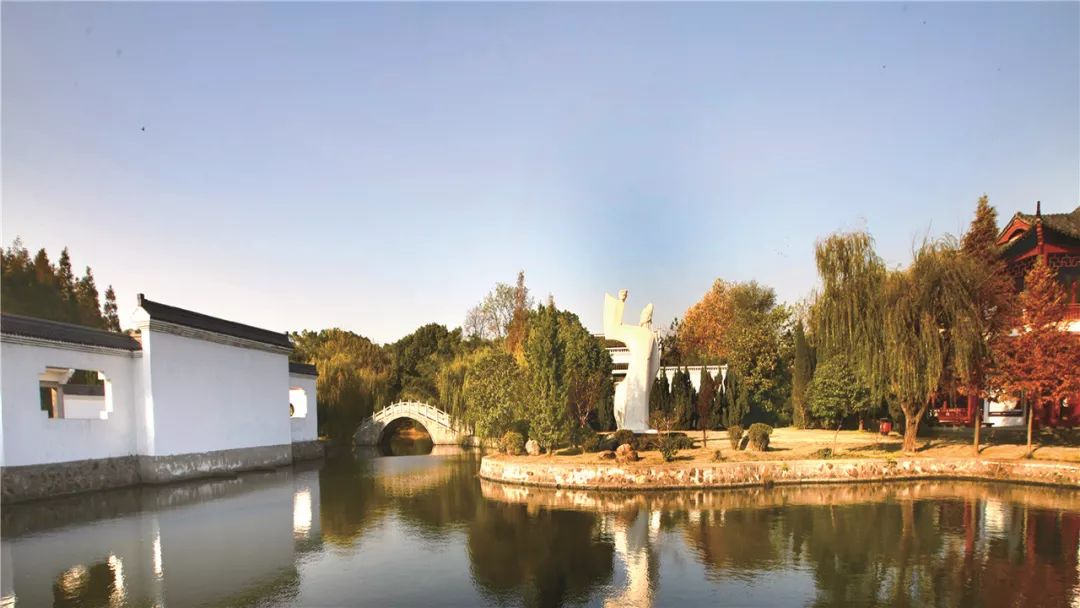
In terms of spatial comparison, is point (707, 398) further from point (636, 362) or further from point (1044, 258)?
point (1044, 258)

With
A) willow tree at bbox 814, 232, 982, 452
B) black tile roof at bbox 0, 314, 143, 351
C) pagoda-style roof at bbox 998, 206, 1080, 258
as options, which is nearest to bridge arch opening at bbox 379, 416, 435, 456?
black tile roof at bbox 0, 314, 143, 351

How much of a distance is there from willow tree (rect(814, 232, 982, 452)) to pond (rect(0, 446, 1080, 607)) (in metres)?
2.95

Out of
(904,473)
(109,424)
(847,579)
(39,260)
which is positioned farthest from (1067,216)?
(39,260)

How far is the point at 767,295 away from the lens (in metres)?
46.4

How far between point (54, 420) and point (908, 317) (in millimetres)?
22797

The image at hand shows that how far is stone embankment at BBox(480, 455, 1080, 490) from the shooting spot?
15.5 metres

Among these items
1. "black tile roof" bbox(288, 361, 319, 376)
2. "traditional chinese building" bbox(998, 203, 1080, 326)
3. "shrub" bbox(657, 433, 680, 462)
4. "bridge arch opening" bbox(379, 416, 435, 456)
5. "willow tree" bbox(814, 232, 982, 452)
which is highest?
"traditional chinese building" bbox(998, 203, 1080, 326)

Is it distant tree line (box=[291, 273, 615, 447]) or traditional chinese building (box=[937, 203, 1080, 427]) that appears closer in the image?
distant tree line (box=[291, 273, 615, 447])


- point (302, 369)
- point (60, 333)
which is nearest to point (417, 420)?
point (302, 369)

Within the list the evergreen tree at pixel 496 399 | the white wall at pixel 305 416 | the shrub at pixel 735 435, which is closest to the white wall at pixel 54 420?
the white wall at pixel 305 416

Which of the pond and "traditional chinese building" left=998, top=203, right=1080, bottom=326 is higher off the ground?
"traditional chinese building" left=998, top=203, right=1080, bottom=326

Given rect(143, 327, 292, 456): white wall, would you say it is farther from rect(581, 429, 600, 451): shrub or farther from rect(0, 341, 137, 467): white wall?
rect(581, 429, 600, 451): shrub

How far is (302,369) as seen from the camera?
2772 centimetres

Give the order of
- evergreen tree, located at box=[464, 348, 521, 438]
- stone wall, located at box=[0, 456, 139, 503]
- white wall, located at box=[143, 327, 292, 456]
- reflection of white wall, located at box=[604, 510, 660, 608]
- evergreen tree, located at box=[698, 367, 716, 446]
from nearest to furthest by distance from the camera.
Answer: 1. reflection of white wall, located at box=[604, 510, 660, 608]
2. stone wall, located at box=[0, 456, 139, 503]
3. white wall, located at box=[143, 327, 292, 456]
4. evergreen tree, located at box=[464, 348, 521, 438]
5. evergreen tree, located at box=[698, 367, 716, 446]
